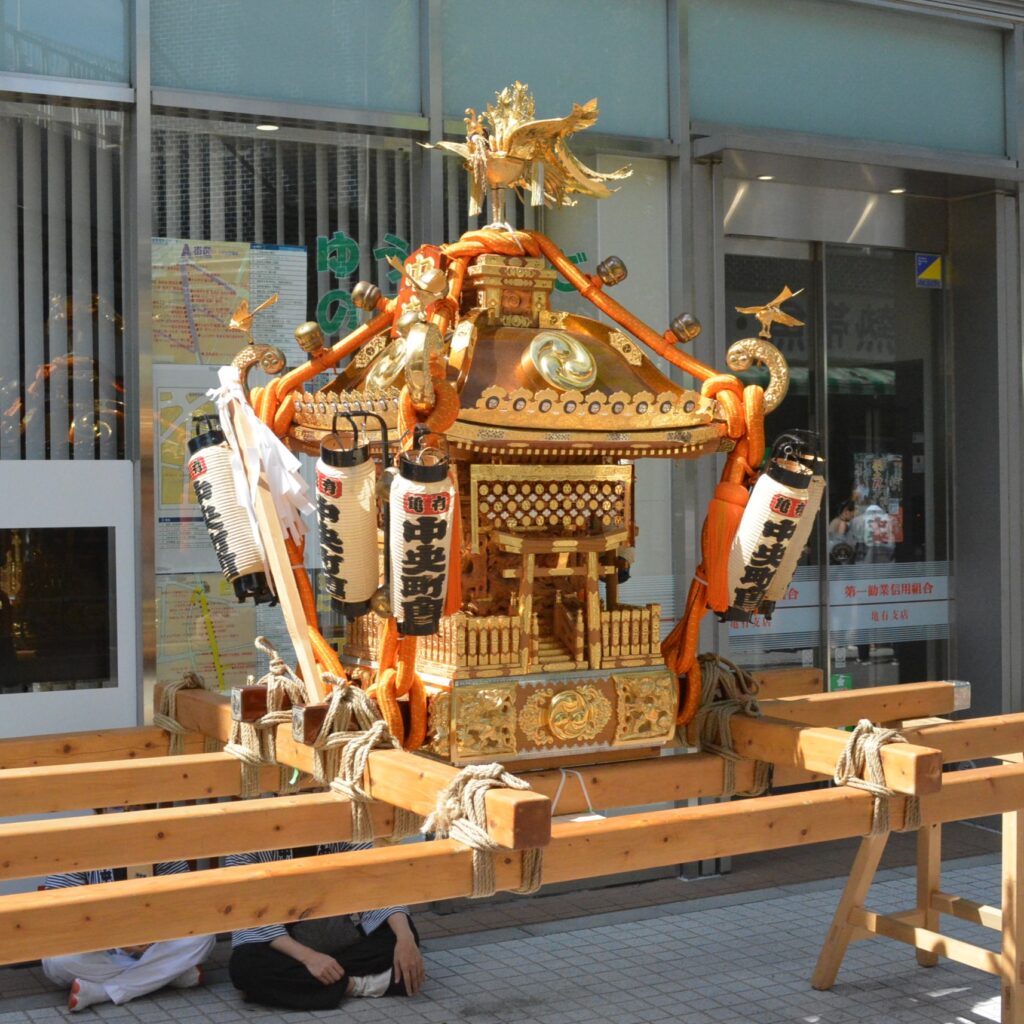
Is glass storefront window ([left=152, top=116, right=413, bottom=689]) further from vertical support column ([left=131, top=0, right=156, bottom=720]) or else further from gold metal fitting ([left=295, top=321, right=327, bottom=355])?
gold metal fitting ([left=295, top=321, right=327, bottom=355])

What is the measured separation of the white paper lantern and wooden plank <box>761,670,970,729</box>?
133 centimetres

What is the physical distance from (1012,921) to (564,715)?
1815 millimetres

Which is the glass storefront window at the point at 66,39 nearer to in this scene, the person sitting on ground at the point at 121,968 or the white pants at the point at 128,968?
the person sitting on ground at the point at 121,968

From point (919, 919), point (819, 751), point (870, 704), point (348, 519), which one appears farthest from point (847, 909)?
point (348, 519)

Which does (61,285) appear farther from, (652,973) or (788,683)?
(652,973)

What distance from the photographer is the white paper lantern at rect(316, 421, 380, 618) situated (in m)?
3.25

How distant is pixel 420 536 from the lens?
10.4ft

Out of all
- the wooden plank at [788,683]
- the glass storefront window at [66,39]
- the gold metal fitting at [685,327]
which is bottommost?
the wooden plank at [788,683]

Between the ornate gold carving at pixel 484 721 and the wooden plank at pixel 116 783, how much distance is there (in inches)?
25.3

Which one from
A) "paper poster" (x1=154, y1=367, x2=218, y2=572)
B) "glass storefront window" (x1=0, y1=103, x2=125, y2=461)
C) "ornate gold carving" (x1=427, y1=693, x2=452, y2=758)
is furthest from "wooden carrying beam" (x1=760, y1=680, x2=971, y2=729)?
"glass storefront window" (x1=0, y1=103, x2=125, y2=461)

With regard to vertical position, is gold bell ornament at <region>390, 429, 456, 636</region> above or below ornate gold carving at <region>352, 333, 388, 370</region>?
below

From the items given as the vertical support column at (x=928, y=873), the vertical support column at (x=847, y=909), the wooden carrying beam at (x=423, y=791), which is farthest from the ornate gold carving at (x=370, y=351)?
the vertical support column at (x=928, y=873)

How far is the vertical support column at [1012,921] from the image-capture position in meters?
4.32

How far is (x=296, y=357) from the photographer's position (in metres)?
5.87
